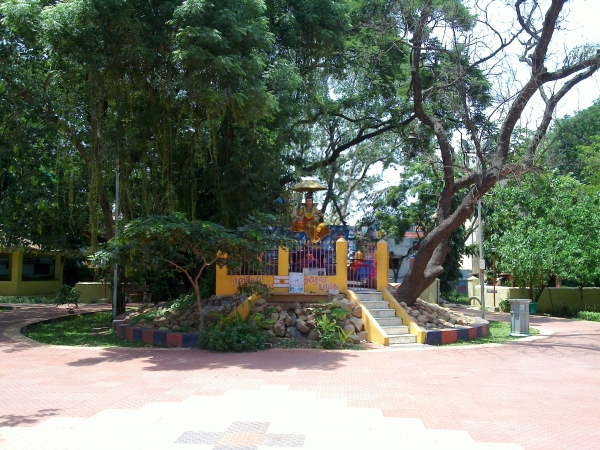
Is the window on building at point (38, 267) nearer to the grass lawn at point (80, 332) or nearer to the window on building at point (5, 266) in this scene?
the window on building at point (5, 266)

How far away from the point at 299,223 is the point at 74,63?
736cm

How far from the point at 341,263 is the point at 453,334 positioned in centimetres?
330

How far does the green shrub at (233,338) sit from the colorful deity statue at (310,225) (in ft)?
15.5

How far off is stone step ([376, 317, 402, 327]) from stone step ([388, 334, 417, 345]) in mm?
637

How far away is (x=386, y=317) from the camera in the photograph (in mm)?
13617

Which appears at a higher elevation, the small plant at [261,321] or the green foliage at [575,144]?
the green foliage at [575,144]

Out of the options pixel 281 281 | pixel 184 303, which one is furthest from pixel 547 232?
pixel 184 303

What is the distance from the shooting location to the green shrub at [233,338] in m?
11.3

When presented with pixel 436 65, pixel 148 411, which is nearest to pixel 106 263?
pixel 148 411

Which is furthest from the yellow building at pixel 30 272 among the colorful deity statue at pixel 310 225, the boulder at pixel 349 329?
the boulder at pixel 349 329

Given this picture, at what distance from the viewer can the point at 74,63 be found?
496 inches

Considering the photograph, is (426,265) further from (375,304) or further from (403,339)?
(403,339)

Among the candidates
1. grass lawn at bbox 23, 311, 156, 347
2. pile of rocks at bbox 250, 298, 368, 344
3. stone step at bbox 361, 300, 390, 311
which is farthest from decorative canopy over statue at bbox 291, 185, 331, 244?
grass lawn at bbox 23, 311, 156, 347

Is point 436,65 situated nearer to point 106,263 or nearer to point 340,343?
point 340,343
